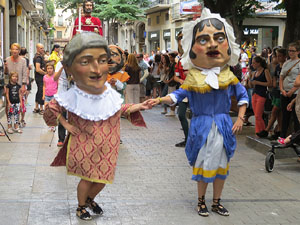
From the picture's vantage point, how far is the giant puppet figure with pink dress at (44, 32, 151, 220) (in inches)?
199

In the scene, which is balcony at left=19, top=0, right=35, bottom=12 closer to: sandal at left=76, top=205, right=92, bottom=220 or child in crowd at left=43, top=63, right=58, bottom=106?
child in crowd at left=43, top=63, right=58, bottom=106

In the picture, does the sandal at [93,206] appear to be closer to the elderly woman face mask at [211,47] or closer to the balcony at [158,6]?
the elderly woman face mask at [211,47]

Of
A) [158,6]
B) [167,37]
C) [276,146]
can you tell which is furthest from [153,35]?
[276,146]

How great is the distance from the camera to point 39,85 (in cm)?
1490

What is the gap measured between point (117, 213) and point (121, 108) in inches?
45.1

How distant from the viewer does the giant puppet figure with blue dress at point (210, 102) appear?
17.9 feet

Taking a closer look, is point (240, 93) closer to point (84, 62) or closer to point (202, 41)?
point (202, 41)

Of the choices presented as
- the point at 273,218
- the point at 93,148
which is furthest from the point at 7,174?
the point at 273,218

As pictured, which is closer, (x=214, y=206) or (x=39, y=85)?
(x=214, y=206)

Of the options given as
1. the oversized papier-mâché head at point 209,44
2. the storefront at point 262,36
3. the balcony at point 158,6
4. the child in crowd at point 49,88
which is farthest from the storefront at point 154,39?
the oversized papier-mâché head at point 209,44

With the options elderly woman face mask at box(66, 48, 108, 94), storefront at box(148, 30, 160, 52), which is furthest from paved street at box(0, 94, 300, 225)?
storefront at box(148, 30, 160, 52)

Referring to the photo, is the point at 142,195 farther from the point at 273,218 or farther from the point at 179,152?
the point at 179,152

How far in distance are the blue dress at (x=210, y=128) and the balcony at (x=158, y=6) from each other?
35637 mm

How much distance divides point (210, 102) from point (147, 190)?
5.38ft
